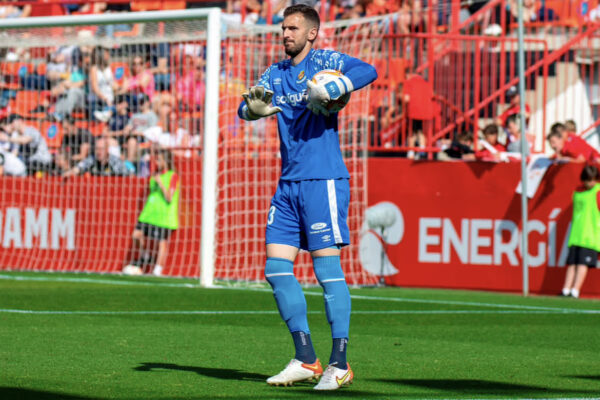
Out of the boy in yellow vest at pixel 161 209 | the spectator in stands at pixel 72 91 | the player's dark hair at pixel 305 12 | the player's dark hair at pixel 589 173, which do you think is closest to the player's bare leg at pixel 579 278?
the player's dark hair at pixel 589 173

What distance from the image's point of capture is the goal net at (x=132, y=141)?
50.9 feet

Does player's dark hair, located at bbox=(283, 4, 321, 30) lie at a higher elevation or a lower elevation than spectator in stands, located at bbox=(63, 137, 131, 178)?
higher

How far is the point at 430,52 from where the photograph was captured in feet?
52.1

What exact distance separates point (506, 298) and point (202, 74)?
565 cm

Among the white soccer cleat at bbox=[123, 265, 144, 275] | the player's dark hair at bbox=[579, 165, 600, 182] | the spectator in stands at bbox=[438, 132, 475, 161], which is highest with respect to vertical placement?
the spectator in stands at bbox=[438, 132, 475, 161]

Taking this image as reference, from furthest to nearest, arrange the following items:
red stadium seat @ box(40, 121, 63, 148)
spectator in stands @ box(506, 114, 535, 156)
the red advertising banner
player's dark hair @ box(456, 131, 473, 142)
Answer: red stadium seat @ box(40, 121, 63, 148) → spectator in stands @ box(506, 114, 535, 156) → player's dark hair @ box(456, 131, 473, 142) → the red advertising banner

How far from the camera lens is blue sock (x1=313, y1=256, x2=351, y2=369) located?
6.54 meters

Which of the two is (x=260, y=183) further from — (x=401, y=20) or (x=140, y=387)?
(x=140, y=387)

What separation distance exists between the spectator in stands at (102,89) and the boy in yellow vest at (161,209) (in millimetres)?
1366

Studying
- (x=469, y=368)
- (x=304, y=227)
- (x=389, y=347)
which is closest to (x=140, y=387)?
(x=304, y=227)

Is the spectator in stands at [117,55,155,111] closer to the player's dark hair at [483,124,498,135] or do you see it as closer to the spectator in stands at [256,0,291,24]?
the spectator in stands at [256,0,291,24]

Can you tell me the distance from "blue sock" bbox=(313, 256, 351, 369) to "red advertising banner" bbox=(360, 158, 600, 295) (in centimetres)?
865

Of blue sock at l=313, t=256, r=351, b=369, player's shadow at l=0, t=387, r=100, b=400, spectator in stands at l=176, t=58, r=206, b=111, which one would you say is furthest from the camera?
spectator in stands at l=176, t=58, r=206, b=111

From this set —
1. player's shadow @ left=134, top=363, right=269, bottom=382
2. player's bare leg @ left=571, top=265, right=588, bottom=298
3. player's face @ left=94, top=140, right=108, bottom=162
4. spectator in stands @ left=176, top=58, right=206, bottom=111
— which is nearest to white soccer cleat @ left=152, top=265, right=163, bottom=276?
player's face @ left=94, top=140, right=108, bottom=162
